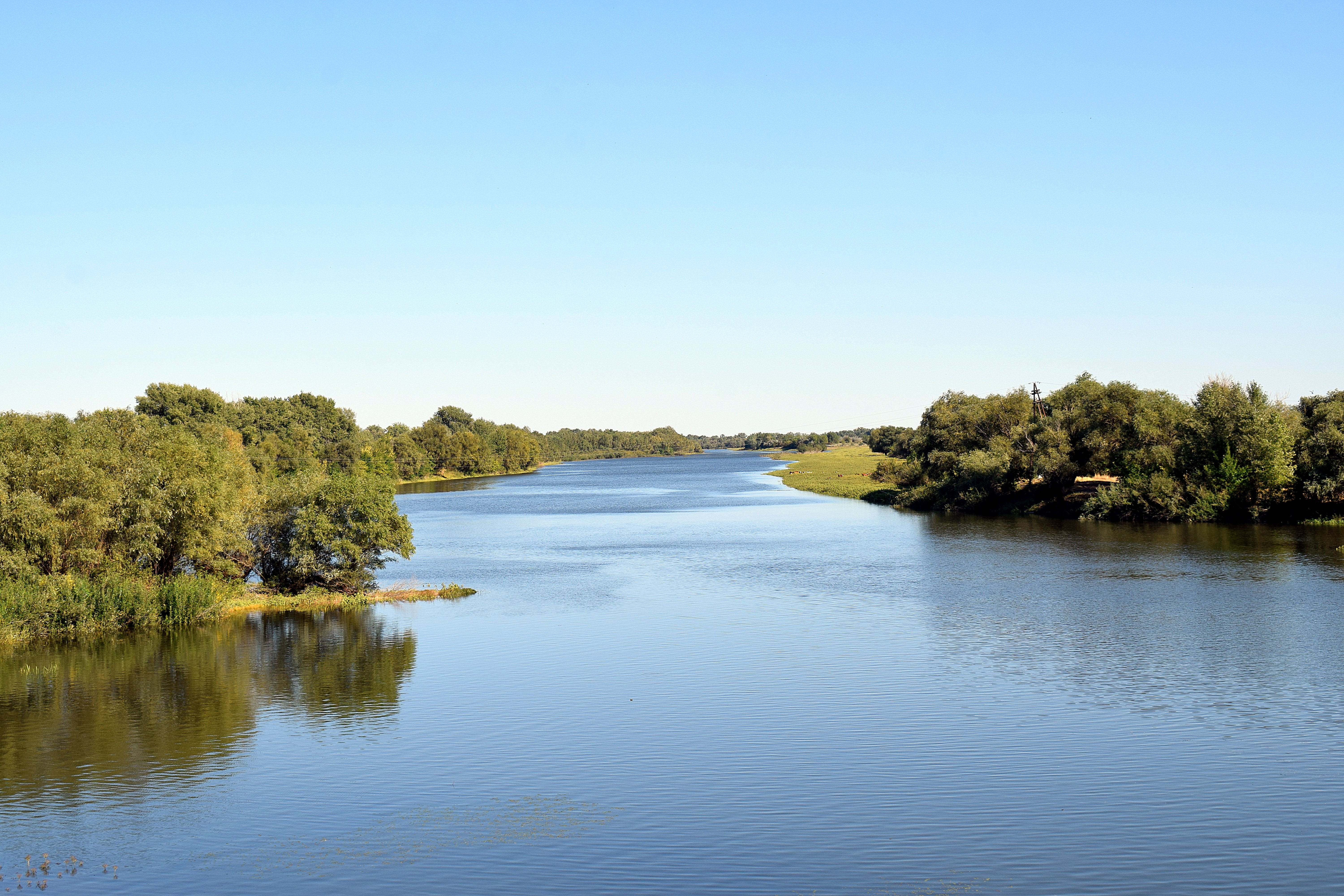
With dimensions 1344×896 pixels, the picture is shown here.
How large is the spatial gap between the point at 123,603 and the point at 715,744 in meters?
26.7

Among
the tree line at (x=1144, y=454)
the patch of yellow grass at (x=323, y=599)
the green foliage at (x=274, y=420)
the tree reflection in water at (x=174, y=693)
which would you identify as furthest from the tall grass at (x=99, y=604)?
the green foliage at (x=274, y=420)

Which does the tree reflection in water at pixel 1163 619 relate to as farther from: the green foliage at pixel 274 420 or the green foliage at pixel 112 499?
the green foliage at pixel 274 420

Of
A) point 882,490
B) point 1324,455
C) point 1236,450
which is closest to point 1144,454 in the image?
point 1236,450

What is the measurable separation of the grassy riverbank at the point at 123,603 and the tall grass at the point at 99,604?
0.03m

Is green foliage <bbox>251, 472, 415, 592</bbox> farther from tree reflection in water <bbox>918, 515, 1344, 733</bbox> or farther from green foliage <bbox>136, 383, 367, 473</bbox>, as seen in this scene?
green foliage <bbox>136, 383, 367, 473</bbox>

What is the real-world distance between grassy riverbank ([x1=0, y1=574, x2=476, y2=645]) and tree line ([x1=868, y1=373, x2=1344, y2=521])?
5918 centimetres

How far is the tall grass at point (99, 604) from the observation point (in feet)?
117

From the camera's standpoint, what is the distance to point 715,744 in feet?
76.2

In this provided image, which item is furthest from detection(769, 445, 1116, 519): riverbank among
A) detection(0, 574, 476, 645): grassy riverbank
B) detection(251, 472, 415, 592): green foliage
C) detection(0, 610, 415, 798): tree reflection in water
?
detection(0, 610, 415, 798): tree reflection in water

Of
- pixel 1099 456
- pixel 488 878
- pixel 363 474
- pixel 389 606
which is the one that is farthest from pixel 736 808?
pixel 1099 456

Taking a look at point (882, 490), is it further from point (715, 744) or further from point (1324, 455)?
point (715, 744)

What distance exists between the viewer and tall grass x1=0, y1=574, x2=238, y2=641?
3581 centimetres

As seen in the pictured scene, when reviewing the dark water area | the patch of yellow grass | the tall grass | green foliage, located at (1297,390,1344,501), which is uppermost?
green foliage, located at (1297,390,1344,501)

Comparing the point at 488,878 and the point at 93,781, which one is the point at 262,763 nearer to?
the point at 93,781
